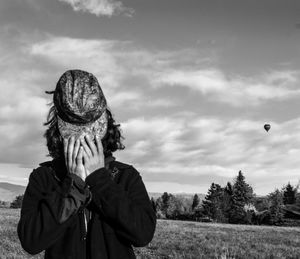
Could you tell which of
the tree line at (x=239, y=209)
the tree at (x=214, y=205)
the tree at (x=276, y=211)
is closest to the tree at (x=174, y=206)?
the tree line at (x=239, y=209)

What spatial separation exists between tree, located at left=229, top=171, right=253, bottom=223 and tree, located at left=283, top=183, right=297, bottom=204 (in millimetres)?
21432

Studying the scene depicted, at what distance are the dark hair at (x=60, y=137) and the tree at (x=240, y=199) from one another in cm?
8115

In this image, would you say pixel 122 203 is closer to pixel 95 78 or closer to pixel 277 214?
pixel 95 78

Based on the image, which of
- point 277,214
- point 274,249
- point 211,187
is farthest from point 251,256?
point 211,187

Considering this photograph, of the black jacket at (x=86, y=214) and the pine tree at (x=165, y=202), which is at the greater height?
the pine tree at (x=165, y=202)

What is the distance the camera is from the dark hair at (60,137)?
3021 millimetres

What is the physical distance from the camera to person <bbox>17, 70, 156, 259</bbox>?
2670 millimetres

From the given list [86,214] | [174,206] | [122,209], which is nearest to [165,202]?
[174,206]

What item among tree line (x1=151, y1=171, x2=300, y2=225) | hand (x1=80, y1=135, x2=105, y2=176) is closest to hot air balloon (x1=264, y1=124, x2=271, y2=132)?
tree line (x1=151, y1=171, x2=300, y2=225)

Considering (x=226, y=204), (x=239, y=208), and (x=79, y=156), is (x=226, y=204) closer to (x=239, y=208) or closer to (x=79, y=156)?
(x=239, y=208)

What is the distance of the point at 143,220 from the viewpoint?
9.53 feet

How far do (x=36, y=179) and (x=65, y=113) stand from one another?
0.67m

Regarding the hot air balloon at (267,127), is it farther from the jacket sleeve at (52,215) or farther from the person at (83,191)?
the jacket sleeve at (52,215)

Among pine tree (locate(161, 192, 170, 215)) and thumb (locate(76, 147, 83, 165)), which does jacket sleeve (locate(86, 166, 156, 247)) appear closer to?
thumb (locate(76, 147, 83, 165))
